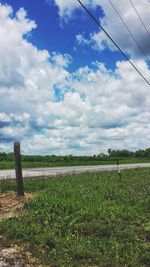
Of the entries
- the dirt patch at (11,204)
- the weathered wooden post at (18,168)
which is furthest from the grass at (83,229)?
the weathered wooden post at (18,168)

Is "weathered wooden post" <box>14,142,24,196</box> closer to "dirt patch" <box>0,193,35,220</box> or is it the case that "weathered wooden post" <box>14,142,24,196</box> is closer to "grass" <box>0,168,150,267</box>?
"dirt patch" <box>0,193,35,220</box>

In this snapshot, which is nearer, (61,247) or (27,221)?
(61,247)

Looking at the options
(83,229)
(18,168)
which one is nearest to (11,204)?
(18,168)

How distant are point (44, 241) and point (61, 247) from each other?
427 millimetres

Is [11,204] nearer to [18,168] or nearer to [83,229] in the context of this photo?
[18,168]

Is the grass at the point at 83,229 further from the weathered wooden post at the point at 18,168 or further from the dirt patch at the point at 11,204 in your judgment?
A: the weathered wooden post at the point at 18,168

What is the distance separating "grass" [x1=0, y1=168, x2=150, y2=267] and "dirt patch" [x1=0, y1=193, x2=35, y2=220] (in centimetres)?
30

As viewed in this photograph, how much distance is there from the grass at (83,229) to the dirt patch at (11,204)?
30cm

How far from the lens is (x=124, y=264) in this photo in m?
9.00

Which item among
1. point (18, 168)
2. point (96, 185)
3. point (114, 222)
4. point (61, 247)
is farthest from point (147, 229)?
point (96, 185)

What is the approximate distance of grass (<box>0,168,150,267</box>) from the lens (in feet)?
30.4

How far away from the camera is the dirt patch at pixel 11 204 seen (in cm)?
1230

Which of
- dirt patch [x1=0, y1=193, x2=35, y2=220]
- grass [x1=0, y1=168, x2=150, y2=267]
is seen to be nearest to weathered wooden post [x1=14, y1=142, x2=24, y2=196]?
dirt patch [x1=0, y1=193, x2=35, y2=220]

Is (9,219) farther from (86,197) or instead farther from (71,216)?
(86,197)
